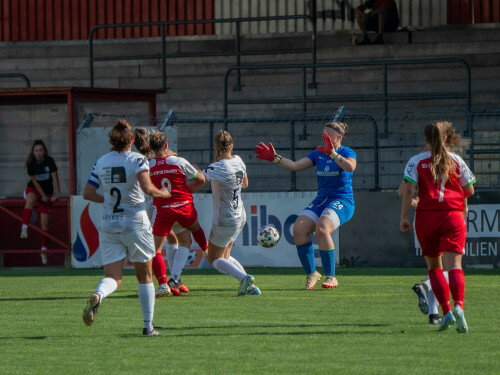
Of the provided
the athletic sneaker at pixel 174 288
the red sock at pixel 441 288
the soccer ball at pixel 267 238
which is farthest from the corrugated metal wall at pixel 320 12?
the red sock at pixel 441 288

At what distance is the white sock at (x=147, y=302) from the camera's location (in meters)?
8.49

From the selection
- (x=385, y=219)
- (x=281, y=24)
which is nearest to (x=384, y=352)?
(x=385, y=219)

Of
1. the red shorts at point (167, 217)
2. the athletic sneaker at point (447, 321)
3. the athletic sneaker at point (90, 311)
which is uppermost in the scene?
the red shorts at point (167, 217)

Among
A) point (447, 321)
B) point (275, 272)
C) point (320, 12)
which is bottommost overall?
point (275, 272)

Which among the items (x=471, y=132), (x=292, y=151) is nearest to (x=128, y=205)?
(x=292, y=151)

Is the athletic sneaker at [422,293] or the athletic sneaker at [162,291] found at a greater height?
the athletic sneaker at [422,293]

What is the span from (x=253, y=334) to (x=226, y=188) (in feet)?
12.1

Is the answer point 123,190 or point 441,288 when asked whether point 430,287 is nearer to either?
point 441,288

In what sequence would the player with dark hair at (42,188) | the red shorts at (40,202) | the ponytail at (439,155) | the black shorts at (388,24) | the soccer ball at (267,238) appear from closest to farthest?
1. the ponytail at (439,155)
2. the soccer ball at (267,238)
3. the player with dark hair at (42,188)
4. the red shorts at (40,202)
5. the black shorts at (388,24)

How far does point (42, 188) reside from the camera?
61.9ft

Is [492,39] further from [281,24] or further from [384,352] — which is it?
[384,352]

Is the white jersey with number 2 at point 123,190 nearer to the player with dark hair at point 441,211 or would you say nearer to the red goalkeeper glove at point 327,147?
the player with dark hair at point 441,211

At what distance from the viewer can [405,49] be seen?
74.9 ft

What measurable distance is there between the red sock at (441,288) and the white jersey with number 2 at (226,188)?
399 cm
